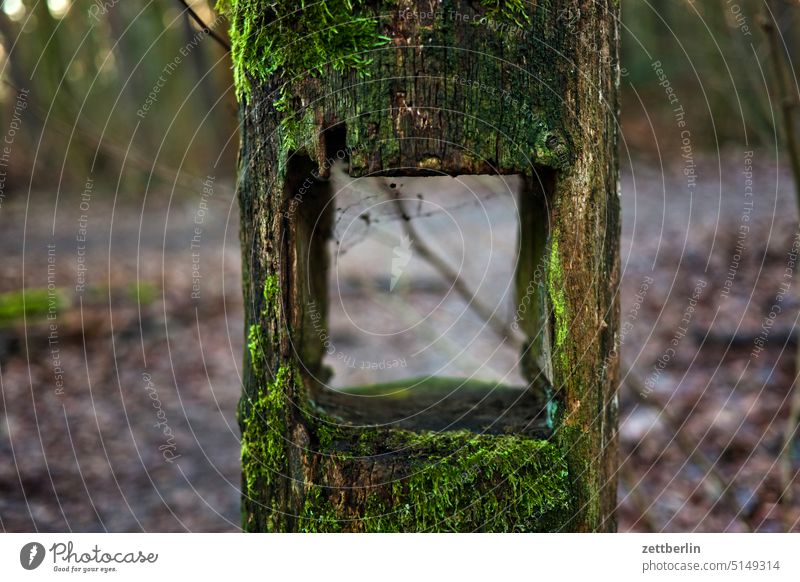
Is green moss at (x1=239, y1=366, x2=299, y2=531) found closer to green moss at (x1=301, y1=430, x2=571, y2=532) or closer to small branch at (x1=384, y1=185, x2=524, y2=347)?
green moss at (x1=301, y1=430, x2=571, y2=532)

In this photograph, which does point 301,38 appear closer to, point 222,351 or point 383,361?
point 383,361

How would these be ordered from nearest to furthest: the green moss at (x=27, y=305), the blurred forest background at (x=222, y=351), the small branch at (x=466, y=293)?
1. the small branch at (x=466, y=293)
2. the blurred forest background at (x=222, y=351)
3. the green moss at (x=27, y=305)

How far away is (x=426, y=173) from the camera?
1.71m

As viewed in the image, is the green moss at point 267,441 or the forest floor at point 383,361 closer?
the green moss at point 267,441

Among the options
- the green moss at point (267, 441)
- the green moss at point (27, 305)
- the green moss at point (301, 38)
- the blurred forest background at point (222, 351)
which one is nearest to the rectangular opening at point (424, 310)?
the green moss at point (267, 441)

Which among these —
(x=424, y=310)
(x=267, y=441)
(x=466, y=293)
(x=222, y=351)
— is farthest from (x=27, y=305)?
(x=267, y=441)

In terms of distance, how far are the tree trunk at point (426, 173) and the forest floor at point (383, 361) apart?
882mm

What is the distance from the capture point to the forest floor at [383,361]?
416cm

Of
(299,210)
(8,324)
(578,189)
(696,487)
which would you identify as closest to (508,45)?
(578,189)

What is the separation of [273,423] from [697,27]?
48.8 feet

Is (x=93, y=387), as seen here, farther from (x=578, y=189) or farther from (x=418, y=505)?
(x=578, y=189)

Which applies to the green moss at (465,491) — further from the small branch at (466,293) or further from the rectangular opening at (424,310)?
the small branch at (466,293)

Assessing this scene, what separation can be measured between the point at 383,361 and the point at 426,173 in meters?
5.75

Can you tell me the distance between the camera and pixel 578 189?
177 centimetres
